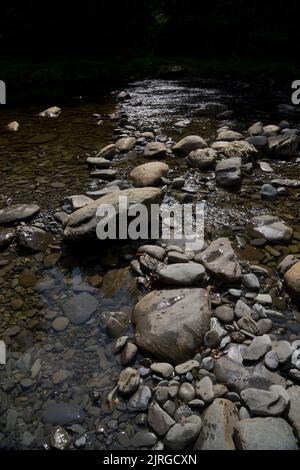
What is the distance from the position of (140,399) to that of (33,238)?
261 cm

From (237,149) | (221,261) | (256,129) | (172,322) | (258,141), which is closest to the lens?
(172,322)

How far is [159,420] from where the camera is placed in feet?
9.12

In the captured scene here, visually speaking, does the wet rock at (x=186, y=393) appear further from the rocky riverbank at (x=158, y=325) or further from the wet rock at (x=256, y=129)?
the wet rock at (x=256, y=129)

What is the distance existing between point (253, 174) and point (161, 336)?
3744 mm

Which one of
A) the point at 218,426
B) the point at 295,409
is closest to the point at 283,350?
the point at 295,409

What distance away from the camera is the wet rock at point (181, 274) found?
12.5 ft

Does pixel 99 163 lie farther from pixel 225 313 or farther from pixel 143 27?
pixel 143 27

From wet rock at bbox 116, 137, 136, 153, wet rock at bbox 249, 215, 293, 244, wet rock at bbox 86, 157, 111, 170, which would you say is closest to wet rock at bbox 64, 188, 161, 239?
wet rock at bbox 249, 215, 293, 244

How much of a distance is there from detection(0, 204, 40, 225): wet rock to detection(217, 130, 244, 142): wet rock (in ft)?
12.7
